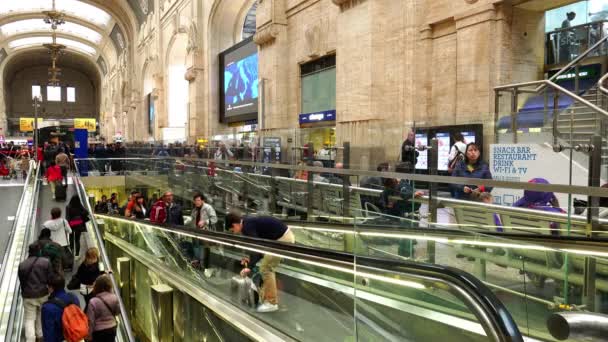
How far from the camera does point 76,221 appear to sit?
9.59m

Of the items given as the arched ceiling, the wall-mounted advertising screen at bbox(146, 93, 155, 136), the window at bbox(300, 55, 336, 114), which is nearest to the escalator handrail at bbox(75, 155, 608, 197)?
the window at bbox(300, 55, 336, 114)

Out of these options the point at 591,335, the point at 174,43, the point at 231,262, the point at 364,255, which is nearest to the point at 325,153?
the point at 231,262

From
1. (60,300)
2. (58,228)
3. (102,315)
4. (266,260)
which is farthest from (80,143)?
(266,260)

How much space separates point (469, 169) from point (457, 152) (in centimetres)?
43

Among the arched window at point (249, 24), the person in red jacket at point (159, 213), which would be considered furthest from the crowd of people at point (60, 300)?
the arched window at point (249, 24)

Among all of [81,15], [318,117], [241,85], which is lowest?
[318,117]

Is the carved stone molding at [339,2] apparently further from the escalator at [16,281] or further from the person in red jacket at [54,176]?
the person in red jacket at [54,176]

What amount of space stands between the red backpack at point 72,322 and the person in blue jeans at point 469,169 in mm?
3987

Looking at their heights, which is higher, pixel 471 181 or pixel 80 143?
pixel 80 143

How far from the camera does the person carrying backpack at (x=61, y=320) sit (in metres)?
5.00

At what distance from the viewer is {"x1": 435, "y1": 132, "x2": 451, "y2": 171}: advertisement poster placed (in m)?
5.83

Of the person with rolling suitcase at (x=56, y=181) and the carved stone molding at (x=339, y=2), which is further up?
the carved stone molding at (x=339, y=2)

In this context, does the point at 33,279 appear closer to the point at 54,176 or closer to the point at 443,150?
the point at 443,150

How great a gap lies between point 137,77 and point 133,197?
3076 centimetres
